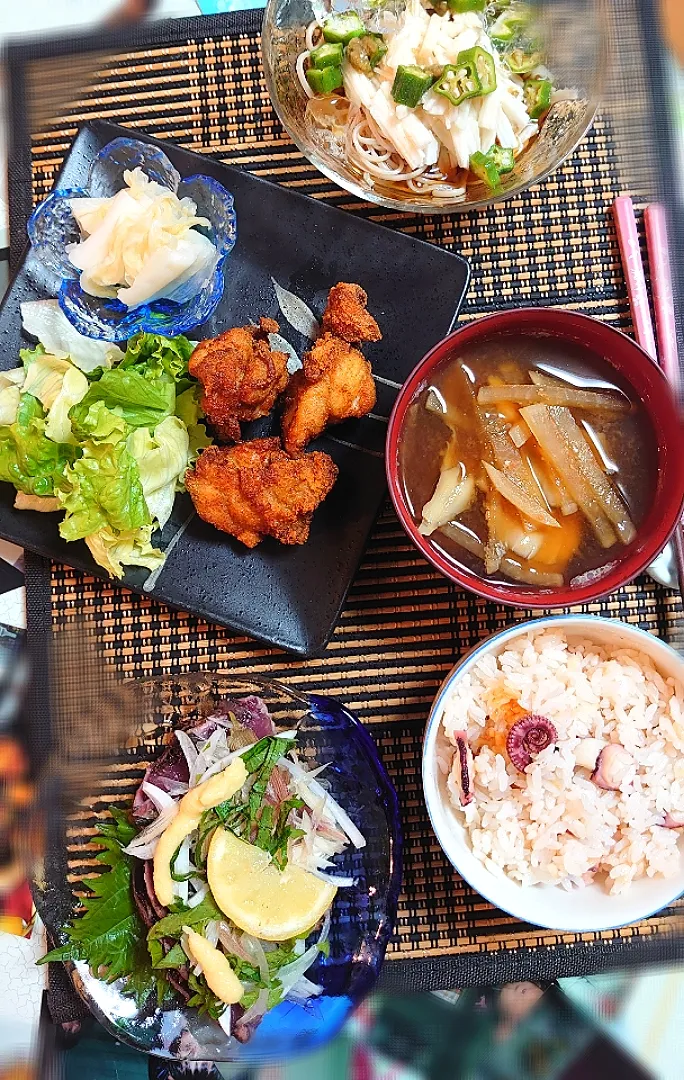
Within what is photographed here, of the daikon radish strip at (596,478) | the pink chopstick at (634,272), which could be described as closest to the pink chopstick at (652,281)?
the pink chopstick at (634,272)

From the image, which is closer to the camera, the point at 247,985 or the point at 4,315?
the point at 247,985

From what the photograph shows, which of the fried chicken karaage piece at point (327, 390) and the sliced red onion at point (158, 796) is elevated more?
the fried chicken karaage piece at point (327, 390)

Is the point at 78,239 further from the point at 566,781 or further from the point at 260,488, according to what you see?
the point at 566,781

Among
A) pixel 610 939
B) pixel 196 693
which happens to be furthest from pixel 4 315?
pixel 610 939

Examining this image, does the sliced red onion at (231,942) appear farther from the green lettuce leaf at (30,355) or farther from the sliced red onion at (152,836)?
the green lettuce leaf at (30,355)

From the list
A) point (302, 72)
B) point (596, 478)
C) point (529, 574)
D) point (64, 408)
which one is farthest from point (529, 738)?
point (302, 72)

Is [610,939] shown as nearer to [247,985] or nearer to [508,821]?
[508,821]

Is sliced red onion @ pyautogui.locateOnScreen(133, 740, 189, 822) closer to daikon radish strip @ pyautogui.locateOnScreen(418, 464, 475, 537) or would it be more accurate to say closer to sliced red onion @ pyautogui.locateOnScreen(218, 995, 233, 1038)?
sliced red onion @ pyautogui.locateOnScreen(218, 995, 233, 1038)

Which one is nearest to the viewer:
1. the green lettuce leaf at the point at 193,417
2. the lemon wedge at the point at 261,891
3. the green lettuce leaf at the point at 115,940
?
the lemon wedge at the point at 261,891
